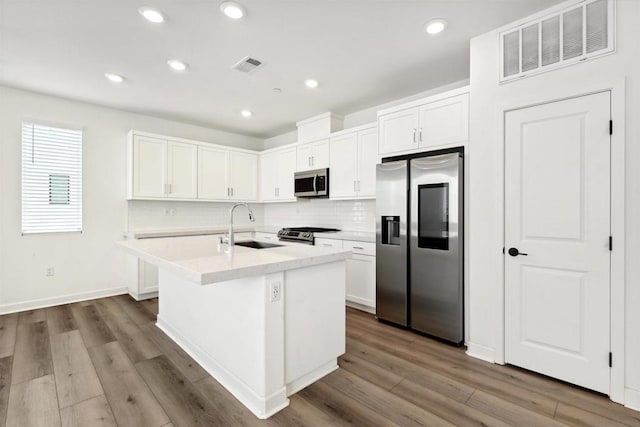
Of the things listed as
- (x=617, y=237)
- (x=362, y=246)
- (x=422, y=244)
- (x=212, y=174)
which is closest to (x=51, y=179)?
(x=212, y=174)

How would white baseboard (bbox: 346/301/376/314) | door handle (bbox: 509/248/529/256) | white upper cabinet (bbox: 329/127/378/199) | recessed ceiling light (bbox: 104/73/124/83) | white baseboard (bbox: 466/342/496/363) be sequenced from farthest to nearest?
white upper cabinet (bbox: 329/127/378/199)
white baseboard (bbox: 346/301/376/314)
recessed ceiling light (bbox: 104/73/124/83)
white baseboard (bbox: 466/342/496/363)
door handle (bbox: 509/248/529/256)

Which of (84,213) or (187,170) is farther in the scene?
(187,170)

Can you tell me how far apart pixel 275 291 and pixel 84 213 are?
378 centimetres

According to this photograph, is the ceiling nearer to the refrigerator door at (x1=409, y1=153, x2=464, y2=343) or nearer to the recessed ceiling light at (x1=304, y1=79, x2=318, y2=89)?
the recessed ceiling light at (x1=304, y1=79, x2=318, y2=89)

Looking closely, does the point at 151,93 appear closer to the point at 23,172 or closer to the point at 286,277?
the point at 23,172

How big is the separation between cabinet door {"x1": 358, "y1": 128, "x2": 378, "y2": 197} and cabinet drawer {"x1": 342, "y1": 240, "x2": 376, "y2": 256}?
667 millimetres

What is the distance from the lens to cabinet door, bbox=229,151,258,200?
5328mm

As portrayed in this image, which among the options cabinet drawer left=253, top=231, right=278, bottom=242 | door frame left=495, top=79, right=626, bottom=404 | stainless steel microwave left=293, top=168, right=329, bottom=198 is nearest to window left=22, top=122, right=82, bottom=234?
cabinet drawer left=253, top=231, right=278, bottom=242

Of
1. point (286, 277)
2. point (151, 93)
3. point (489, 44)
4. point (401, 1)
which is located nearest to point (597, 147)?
point (489, 44)

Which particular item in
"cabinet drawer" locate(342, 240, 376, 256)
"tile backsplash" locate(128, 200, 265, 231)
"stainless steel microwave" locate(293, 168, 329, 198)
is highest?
"stainless steel microwave" locate(293, 168, 329, 198)

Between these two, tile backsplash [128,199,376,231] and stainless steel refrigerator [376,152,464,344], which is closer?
stainless steel refrigerator [376,152,464,344]

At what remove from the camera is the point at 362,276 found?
12.0 feet

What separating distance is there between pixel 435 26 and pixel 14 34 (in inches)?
138

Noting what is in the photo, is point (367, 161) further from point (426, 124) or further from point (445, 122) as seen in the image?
point (445, 122)
